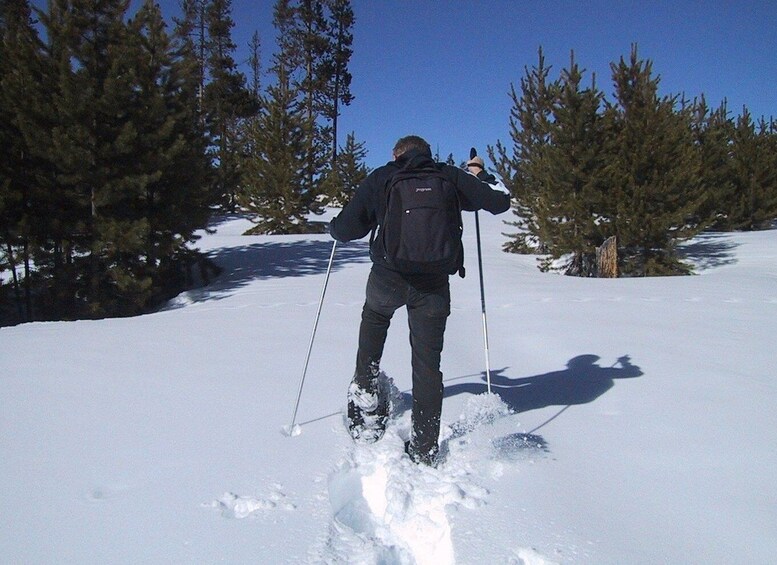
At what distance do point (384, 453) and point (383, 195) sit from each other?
1.28 metres

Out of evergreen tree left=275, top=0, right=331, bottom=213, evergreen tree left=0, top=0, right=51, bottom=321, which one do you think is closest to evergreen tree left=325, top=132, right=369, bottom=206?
evergreen tree left=275, top=0, right=331, bottom=213

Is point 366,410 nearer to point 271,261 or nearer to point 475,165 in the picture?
point 475,165

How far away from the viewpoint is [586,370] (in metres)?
4.17

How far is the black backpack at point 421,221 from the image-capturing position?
7.50 ft

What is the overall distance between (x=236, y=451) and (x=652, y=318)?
531 centimetres

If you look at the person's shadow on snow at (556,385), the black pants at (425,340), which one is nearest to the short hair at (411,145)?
the black pants at (425,340)

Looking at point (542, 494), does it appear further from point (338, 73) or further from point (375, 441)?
point (338, 73)

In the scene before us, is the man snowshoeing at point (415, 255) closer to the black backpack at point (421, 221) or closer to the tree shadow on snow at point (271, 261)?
the black backpack at point (421, 221)

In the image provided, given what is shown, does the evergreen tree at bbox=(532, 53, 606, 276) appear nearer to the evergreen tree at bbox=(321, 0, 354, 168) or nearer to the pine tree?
the pine tree

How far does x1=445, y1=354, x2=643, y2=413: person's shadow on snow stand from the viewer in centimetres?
345

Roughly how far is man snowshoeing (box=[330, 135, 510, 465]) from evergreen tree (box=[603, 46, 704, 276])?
1068cm

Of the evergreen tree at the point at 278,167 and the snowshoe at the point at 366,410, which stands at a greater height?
the evergreen tree at the point at 278,167

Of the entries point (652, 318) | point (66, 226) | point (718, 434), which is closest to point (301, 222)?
point (66, 226)

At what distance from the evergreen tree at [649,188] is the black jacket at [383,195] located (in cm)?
1076
